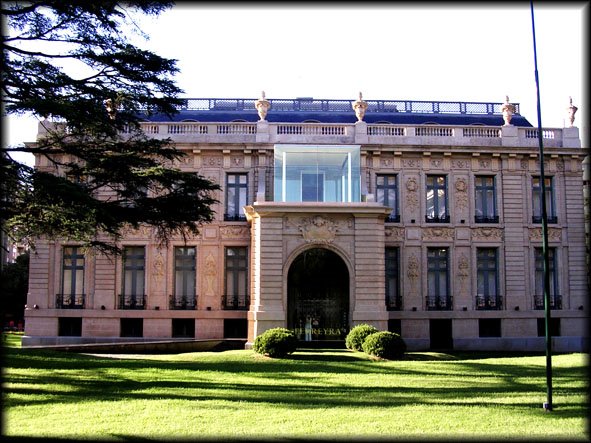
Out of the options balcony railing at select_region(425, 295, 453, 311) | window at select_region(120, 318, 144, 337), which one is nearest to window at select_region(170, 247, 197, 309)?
window at select_region(120, 318, 144, 337)

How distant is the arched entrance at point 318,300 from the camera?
30.4m

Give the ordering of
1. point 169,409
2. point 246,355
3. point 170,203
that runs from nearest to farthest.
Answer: point 169,409, point 170,203, point 246,355

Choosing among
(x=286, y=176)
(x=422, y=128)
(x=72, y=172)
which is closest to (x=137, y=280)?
(x=286, y=176)

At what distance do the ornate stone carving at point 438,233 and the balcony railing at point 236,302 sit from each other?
1029 cm

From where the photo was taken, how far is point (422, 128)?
1372 inches

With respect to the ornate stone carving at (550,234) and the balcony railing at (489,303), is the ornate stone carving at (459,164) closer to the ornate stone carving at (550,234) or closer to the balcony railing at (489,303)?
the ornate stone carving at (550,234)

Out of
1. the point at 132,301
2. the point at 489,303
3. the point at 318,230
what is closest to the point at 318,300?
the point at 318,230

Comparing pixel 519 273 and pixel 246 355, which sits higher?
pixel 519 273

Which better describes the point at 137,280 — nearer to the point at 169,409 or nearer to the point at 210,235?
the point at 210,235

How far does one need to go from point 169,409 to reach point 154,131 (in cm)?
2355

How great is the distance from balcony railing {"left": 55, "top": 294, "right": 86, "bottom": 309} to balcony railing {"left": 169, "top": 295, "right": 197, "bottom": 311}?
4.71 m

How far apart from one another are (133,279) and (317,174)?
1172 centimetres

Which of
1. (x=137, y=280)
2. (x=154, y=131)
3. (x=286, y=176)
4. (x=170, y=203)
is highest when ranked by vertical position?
(x=154, y=131)

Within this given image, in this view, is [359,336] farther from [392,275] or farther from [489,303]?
[489,303]
